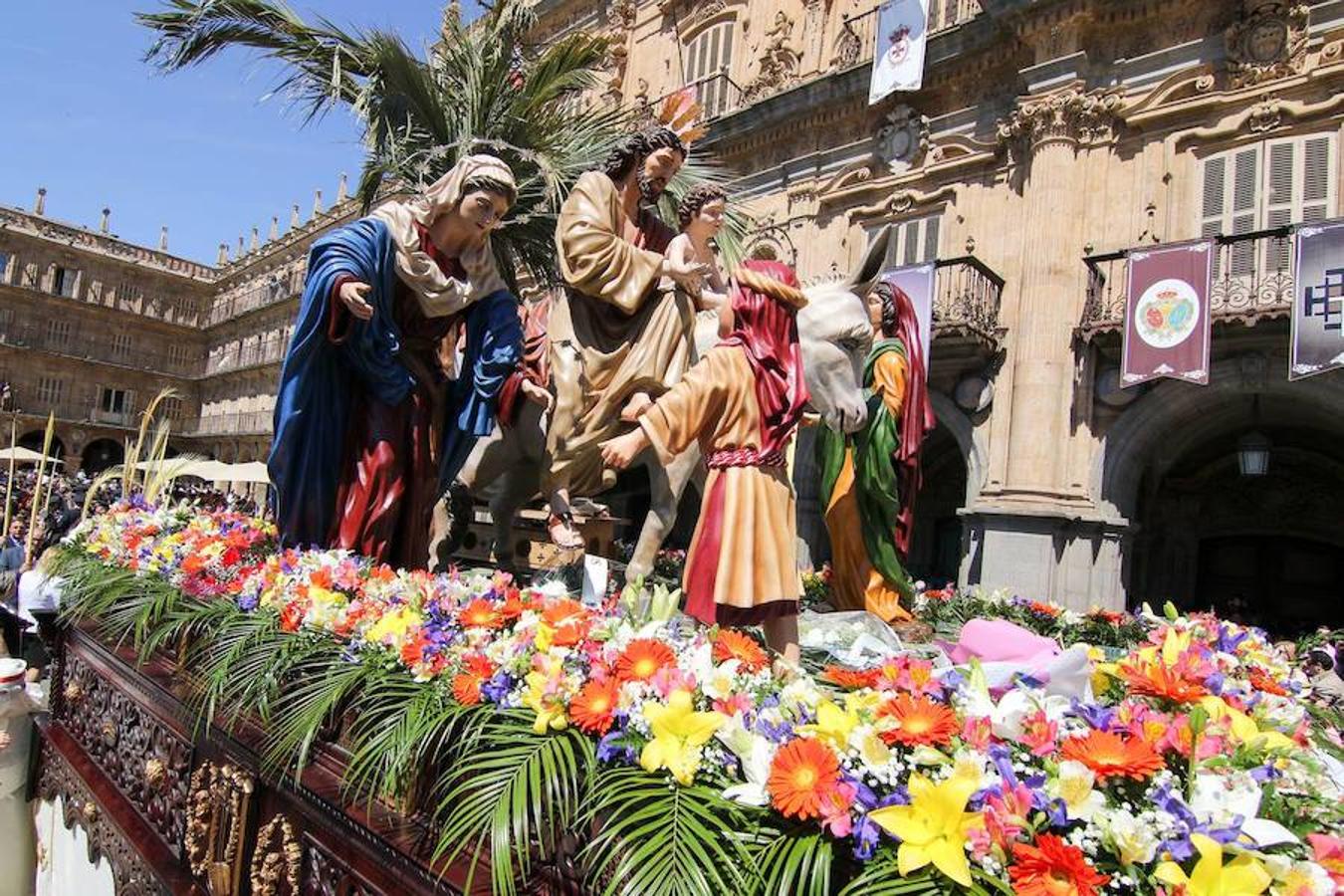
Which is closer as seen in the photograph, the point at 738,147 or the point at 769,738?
the point at 769,738

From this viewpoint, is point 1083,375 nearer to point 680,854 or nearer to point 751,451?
point 751,451

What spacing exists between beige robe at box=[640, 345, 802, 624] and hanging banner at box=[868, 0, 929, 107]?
13.2m

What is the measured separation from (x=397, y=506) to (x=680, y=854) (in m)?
2.63

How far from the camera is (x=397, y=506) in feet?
12.2

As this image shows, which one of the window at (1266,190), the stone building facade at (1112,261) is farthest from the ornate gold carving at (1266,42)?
the window at (1266,190)

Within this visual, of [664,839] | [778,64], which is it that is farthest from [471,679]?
[778,64]

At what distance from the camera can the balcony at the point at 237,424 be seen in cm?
4325

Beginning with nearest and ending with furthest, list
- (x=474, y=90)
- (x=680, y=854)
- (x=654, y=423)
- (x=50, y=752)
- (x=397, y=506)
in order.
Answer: (x=680, y=854) → (x=654, y=423) → (x=397, y=506) → (x=50, y=752) → (x=474, y=90)

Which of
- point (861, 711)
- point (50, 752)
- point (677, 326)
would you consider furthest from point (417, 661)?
point (50, 752)

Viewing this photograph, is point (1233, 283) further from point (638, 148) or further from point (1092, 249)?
point (638, 148)

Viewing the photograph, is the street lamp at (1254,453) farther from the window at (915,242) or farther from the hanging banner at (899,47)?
the hanging banner at (899,47)

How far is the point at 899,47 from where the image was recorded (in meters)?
14.7

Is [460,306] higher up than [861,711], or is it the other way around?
[460,306]

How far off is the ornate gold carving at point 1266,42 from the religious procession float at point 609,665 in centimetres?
971
